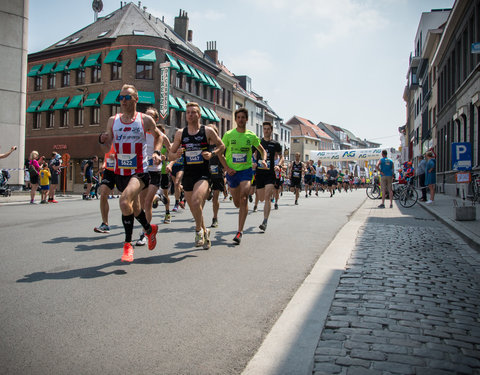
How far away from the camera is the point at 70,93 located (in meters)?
38.8

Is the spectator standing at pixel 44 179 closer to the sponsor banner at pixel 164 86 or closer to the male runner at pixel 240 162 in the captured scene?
the male runner at pixel 240 162

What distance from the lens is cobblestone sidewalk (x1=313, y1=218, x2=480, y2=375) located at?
2607 mm

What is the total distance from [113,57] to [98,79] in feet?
10.7

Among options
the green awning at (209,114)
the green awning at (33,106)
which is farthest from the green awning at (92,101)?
the green awning at (209,114)

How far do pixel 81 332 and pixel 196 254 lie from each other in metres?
3.00

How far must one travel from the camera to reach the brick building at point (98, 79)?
3584 centimetres

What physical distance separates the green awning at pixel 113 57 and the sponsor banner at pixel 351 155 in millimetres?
25289

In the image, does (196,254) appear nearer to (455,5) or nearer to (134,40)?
(455,5)

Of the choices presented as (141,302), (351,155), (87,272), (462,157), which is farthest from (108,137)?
(351,155)

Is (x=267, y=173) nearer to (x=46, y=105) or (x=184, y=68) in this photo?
(x=184, y=68)

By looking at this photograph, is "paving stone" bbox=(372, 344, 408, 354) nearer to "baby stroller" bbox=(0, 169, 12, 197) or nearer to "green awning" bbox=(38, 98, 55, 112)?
"baby stroller" bbox=(0, 169, 12, 197)

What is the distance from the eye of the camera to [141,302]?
3.73 meters

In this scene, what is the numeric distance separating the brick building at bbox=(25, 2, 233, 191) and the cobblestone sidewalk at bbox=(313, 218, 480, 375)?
3143 centimetres

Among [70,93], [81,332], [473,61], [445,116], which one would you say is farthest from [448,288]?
[70,93]
